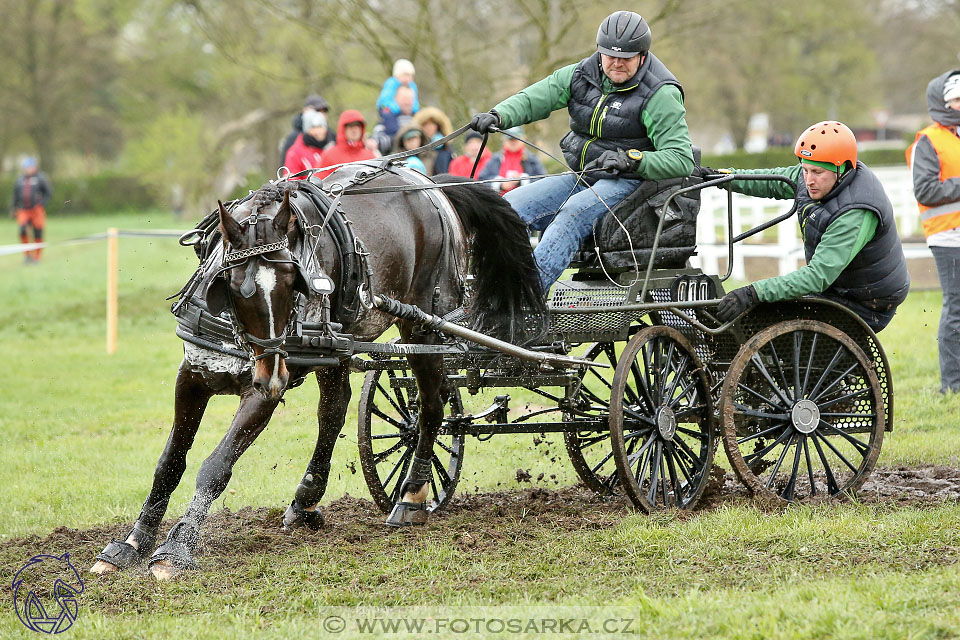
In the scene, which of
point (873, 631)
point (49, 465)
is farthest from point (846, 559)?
point (49, 465)

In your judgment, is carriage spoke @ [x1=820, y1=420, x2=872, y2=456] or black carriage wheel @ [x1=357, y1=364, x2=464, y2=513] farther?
black carriage wheel @ [x1=357, y1=364, x2=464, y2=513]

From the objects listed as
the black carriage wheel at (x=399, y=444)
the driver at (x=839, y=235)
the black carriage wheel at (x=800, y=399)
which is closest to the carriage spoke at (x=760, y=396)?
the black carriage wheel at (x=800, y=399)

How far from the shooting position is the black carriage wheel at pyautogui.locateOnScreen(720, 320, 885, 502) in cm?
543

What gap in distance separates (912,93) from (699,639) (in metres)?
45.0

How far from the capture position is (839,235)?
5375mm

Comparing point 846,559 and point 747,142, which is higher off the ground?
point 747,142

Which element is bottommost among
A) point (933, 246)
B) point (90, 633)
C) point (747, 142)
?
point (90, 633)

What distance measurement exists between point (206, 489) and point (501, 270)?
71.3 inches

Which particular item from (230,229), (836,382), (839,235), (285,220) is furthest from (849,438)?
(230,229)

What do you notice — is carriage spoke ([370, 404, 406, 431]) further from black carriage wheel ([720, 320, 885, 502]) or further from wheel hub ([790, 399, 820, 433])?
wheel hub ([790, 399, 820, 433])

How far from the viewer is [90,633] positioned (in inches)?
152

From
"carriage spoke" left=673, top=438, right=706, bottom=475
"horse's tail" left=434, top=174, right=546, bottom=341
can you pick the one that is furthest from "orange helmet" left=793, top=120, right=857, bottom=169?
"carriage spoke" left=673, top=438, right=706, bottom=475

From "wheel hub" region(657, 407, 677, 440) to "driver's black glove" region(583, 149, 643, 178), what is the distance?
4.03 ft

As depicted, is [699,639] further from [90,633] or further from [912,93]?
[912,93]
